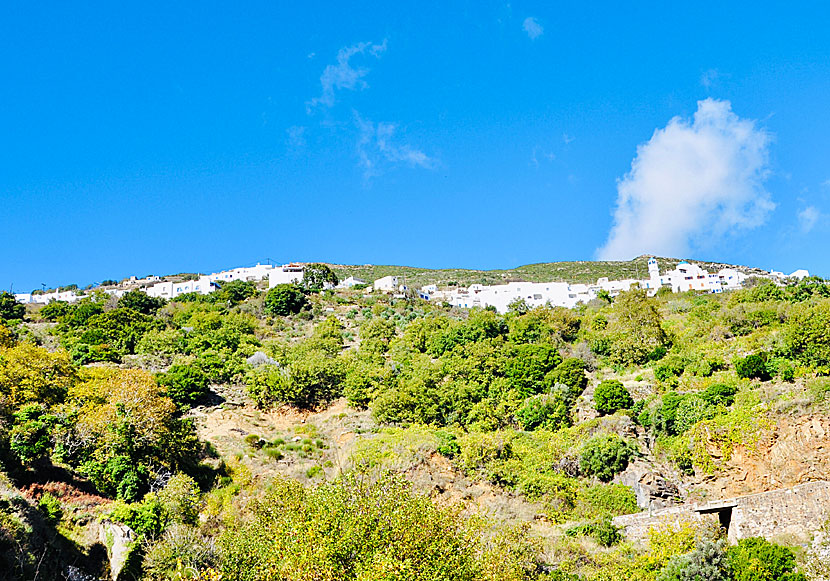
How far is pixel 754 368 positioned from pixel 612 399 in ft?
22.5

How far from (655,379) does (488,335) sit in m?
15.0

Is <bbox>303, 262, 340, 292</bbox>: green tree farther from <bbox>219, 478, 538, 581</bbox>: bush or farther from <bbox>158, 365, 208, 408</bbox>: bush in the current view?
<bbox>219, 478, 538, 581</bbox>: bush

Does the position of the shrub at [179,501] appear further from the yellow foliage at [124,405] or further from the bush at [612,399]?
the bush at [612,399]

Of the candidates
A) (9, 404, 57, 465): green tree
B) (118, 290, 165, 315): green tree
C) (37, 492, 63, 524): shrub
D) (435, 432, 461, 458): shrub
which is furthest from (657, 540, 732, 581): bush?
(118, 290, 165, 315): green tree

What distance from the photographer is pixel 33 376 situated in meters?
27.4

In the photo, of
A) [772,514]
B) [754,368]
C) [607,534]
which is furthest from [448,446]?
[754,368]

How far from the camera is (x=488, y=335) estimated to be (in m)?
46.9

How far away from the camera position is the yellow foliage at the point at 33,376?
26.2 metres

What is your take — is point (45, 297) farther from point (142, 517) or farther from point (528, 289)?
point (142, 517)

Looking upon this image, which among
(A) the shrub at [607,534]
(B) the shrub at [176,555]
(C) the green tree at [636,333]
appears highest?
(C) the green tree at [636,333]

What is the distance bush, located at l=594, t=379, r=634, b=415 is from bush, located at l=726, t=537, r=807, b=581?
12.5m

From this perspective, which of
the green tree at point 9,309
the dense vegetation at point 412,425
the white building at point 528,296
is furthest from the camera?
the white building at point 528,296

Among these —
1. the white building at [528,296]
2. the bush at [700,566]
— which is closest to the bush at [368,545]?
the bush at [700,566]

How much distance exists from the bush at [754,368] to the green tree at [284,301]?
44.2m
